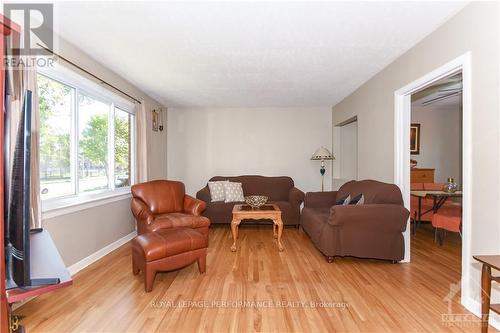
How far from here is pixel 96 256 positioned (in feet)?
10.8

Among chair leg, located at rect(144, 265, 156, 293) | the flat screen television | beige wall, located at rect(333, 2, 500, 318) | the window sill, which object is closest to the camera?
the flat screen television

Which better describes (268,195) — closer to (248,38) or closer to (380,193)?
(380,193)

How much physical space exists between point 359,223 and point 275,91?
2592mm

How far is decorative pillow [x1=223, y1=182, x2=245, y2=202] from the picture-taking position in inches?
202

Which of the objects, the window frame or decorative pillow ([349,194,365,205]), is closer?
the window frame

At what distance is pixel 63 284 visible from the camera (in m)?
0.90

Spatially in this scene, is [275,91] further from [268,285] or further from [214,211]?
[268,285]

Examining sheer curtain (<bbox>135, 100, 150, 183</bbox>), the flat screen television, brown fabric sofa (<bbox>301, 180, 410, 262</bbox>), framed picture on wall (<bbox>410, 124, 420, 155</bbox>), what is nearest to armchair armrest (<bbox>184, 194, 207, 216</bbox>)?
sheer curtain (<bbox>135, 100, 150, 183</bbox>)

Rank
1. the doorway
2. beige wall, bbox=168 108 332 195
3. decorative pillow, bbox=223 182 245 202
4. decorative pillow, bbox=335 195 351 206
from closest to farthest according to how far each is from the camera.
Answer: decorative pillow, bbox=335 195 351 206, decorative pillow, bbox=223 182 245 202, the doorway, beige wall, bbox=168 108 332 195

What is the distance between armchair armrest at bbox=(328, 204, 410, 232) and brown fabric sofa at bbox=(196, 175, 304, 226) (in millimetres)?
1833

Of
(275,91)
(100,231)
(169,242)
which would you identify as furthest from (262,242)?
(275,91)

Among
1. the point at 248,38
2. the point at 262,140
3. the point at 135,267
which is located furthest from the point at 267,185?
the point at 248,38

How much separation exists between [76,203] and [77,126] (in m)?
0.89

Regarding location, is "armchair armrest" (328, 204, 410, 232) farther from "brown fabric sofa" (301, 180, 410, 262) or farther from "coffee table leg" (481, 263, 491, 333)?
"coffee table leg" (481, 263, 491, 333)
